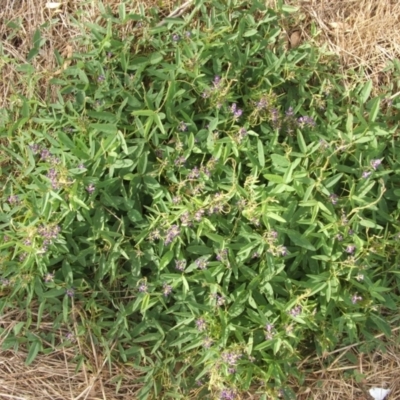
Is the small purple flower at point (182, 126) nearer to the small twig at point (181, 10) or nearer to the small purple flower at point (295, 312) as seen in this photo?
the small twig at point (181, 10)

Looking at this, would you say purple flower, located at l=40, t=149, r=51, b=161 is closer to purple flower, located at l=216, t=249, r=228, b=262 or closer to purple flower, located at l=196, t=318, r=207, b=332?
purple flower, located at l=216, t=249, r=228, b=262

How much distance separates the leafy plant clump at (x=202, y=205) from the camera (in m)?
2.45

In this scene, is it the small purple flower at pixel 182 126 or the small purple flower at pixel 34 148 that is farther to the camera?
the small purple flower at pixel 34 148

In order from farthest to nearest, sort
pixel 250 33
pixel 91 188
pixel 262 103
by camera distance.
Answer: pixel 250 33 < pixel 262 103 < pixel 91 188

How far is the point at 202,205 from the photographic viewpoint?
242 centimetres

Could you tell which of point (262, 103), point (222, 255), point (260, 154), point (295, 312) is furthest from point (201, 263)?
point (262, 103)

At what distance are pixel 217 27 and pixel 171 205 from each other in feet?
3.09

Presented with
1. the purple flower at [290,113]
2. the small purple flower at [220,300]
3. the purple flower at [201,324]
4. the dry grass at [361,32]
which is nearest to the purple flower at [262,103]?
the purple flower at [290,113]

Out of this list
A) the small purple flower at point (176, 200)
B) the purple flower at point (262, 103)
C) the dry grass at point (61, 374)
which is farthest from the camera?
the dry grass at point (61, 374)

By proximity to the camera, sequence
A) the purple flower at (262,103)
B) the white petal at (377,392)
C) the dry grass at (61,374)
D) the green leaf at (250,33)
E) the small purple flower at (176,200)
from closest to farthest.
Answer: the small purple flower at (176,200) < the purple flower at (262,103) < the green leaf at (250,33) < the dry grass at (61,374) < the white petal at (377,392)

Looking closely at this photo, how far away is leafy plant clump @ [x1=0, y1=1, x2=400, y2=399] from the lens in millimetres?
2447

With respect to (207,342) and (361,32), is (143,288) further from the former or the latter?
(361,32)

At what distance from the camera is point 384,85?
301 centimetres

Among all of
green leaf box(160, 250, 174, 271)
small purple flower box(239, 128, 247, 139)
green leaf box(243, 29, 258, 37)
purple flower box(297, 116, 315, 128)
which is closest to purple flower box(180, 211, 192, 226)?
green leaf box(160, 250, 174, 271)
